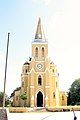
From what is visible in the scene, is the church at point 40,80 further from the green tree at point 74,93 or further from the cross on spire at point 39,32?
the green tree at point 74,93

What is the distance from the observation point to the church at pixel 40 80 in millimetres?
71312

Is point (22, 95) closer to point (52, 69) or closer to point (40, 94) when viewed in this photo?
point (40, 94)

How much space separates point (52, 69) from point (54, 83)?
4.34 m

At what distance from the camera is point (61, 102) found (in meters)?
77.5

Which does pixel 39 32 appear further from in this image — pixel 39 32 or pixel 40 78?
pixel 40 78

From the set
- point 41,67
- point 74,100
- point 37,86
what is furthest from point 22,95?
point 74,100

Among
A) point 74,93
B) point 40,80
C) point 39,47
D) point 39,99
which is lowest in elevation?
point 39,99

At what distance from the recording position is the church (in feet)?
234

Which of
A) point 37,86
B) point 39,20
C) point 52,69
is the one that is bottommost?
point 37,86

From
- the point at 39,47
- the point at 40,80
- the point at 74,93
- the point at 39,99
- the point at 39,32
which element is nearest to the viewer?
the point at 39,99

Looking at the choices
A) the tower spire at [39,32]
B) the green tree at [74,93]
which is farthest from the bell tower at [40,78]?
the green tree at [74,93]

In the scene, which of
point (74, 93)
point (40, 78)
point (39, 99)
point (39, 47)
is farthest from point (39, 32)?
point (74, 93)

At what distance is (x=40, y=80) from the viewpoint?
73250 millimetres

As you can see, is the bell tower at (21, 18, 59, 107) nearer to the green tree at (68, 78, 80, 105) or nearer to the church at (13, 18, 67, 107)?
the church at (13, 18, 67, 107)
